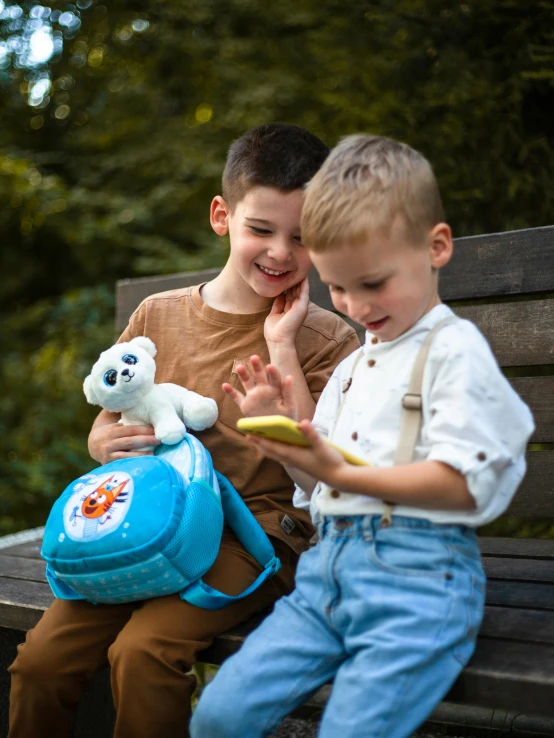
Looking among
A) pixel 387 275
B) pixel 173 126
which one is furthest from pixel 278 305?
pixel 173 126

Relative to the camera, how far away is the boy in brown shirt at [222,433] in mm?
1837

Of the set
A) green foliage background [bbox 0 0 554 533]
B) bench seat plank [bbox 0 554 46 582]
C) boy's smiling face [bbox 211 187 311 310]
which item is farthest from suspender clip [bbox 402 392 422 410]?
green foliage background [bbox 0 0 554 533]

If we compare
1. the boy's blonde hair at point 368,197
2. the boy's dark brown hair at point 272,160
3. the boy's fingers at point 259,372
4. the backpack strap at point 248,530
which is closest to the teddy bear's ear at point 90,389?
the backpack strap at point 248,530

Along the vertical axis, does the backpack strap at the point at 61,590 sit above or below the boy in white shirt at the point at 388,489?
below

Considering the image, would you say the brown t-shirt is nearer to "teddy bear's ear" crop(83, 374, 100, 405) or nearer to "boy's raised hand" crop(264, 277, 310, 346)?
"boy's raised hand" crop(264, 277, 310, 346)

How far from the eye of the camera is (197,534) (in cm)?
189

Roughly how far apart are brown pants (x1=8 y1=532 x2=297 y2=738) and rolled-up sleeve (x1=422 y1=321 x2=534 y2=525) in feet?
2.21

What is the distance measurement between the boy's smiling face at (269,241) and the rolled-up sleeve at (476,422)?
0.64 m

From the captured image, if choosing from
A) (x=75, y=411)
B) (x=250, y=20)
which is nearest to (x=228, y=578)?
(x=75, y=411)

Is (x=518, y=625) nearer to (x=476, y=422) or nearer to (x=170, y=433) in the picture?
(x=476, y=422)

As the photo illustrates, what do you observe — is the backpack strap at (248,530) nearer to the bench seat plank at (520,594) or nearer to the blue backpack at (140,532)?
the blue backpack at (140,532)

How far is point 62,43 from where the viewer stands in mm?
6145

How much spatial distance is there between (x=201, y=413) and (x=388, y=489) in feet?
2.35

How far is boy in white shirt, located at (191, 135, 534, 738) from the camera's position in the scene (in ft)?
5.05
